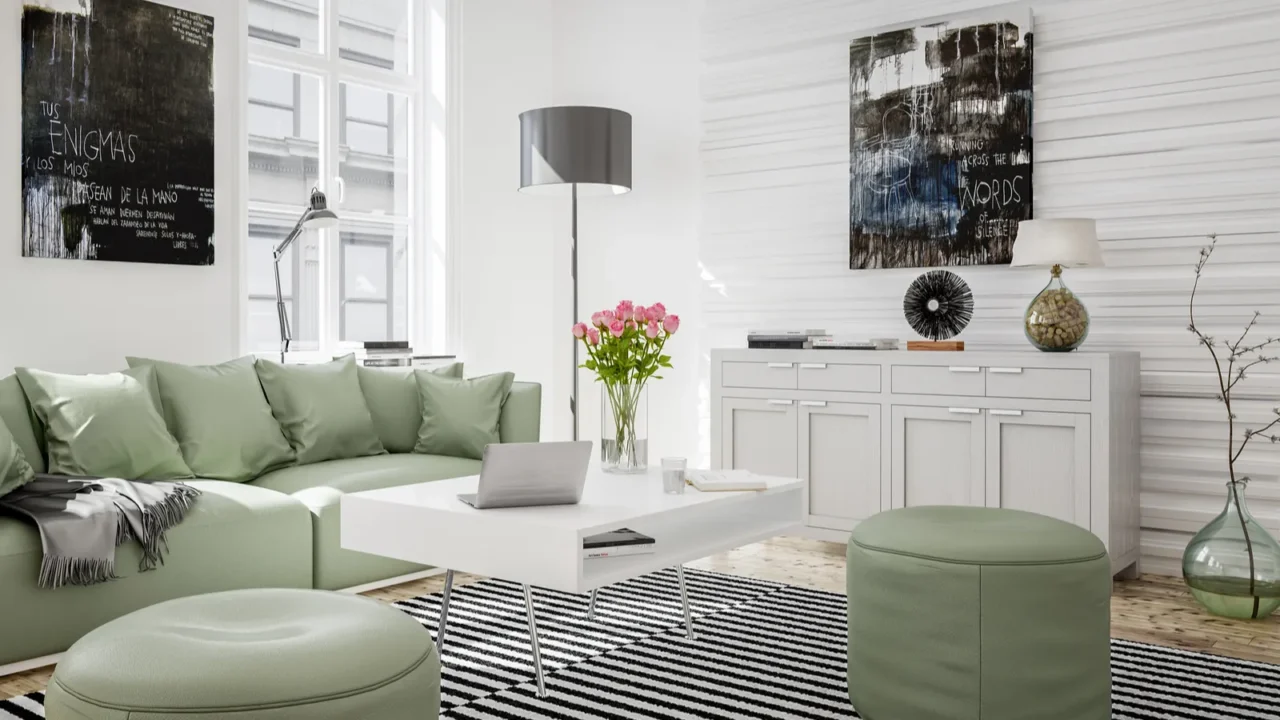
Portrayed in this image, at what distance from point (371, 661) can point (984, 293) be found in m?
3.24

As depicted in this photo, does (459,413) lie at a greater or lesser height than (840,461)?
greater

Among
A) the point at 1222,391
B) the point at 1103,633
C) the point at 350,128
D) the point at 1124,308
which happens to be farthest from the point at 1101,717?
the point at 350,128

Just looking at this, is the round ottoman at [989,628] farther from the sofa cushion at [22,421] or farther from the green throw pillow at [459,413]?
the sofa cushion at [22,421]

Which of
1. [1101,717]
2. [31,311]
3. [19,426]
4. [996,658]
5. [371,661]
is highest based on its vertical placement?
[31,311]

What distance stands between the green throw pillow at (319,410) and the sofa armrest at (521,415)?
1.67 feet

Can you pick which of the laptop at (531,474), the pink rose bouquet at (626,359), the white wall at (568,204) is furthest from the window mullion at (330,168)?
the laptop at (531,474)

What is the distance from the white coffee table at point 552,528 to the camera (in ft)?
7.43

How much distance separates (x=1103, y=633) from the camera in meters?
2.14

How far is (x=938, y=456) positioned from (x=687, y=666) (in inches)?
61.6

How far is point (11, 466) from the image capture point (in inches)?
110

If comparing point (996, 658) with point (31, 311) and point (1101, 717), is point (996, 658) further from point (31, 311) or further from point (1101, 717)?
point (31, 311)

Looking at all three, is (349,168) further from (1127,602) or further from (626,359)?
(1127,602)

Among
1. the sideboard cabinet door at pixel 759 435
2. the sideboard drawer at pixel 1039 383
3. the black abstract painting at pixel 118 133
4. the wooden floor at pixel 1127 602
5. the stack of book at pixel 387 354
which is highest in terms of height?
the black abstract painting at pixel 118 133

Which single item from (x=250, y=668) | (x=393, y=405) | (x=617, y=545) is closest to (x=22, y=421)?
(x=393, y=405)
